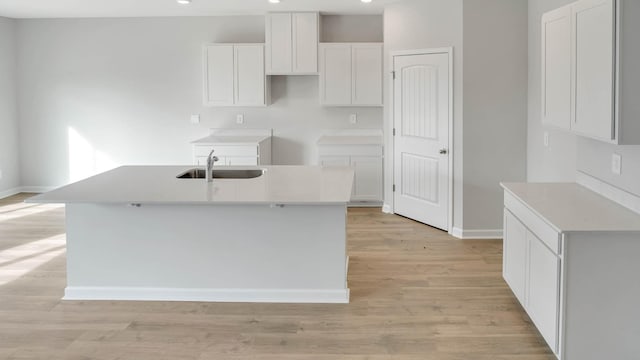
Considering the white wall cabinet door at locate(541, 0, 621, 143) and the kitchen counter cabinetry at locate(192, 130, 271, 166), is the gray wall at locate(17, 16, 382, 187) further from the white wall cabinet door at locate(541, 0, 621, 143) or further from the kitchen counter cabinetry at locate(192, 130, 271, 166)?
the white wall cabinet door at locate(541, 0, 621, 143)

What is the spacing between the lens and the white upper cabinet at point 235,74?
25.4ft

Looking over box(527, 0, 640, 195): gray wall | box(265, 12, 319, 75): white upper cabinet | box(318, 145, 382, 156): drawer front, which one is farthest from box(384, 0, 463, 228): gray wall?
box(265, 12, 319, 75): white upper cabinet

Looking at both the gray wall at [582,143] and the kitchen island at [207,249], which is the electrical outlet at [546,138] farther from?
the kitchen island at [207,249]

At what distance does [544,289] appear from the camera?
132 inches

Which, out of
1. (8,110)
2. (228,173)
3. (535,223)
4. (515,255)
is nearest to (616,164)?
(535,223)

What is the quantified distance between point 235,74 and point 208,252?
3.84m

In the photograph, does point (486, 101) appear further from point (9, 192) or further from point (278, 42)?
point (9, 192)

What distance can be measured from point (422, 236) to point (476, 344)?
263 cm

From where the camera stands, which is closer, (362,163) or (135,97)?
(362,163)

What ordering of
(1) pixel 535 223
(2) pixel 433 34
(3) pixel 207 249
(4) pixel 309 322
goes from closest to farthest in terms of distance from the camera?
1. (1) pixel 535 223
2. (4) pixel 309 322
3. (3) pixel 207 249
4. (2) pixel 433 34

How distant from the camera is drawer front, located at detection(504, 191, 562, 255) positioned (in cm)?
315

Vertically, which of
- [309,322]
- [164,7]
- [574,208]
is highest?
[164,7]

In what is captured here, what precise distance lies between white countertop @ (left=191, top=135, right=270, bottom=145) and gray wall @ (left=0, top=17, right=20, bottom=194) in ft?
8.91

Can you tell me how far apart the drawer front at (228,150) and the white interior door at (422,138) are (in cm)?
166
